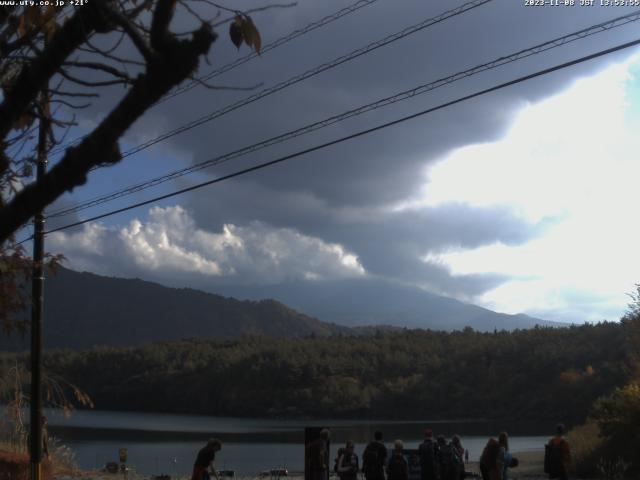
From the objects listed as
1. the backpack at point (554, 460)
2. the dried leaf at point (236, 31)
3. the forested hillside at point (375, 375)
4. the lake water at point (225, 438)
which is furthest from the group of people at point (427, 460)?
the forested hillside at point (375, 375)

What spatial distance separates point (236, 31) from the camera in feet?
19.6

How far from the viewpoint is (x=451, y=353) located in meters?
104

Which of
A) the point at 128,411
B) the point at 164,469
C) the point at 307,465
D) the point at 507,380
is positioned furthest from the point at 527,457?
the point at 128,411

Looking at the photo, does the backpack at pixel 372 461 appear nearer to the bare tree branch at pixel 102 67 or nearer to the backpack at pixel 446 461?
the backpack at pixel 446 461

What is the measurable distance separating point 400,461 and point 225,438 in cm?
5414

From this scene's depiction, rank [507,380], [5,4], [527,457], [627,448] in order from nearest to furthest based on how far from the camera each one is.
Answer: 1. [5,4]
2. [627,448]
3. [527,457]
4. [507,380]

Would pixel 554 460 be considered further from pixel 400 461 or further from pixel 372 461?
pixel 372 461

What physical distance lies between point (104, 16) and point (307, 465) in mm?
11775

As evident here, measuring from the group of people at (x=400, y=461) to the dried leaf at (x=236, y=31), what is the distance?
427 inches

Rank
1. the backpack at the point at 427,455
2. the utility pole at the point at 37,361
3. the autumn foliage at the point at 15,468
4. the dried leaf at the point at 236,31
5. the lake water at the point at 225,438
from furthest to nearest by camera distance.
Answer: the lake water at the point at 225,438
the autumn foliage at the point at 15,468
the backpack at the point at 427,455
the utility pole at the point at 37,361
the dried leaf at the point at 236,31

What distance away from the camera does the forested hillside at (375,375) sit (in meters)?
81.7

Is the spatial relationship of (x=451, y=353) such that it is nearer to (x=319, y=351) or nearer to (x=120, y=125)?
(x=319, y=351)

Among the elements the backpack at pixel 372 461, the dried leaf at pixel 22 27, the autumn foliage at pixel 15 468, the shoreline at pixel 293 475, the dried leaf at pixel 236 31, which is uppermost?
the dried leaf at pixel 22 27

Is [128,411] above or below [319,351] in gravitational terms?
below
